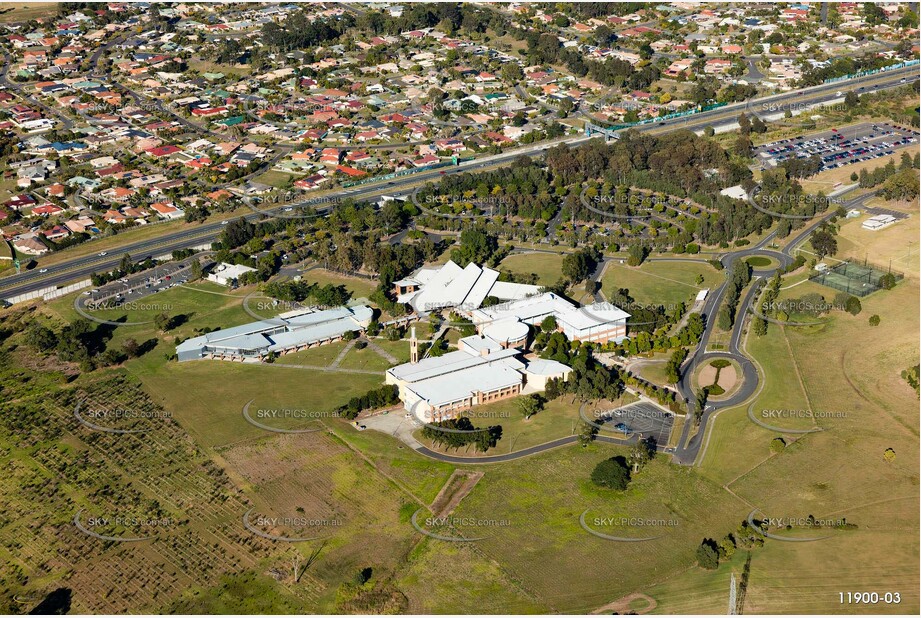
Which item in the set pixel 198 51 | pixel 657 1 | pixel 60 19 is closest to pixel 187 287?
pixel 198 51

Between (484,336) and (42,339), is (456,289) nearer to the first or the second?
(484,336)

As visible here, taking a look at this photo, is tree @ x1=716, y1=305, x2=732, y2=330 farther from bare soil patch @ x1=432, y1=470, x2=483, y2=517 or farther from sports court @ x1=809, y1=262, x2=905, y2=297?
bare soil patch @ x1=432, y1=470, x2=483, y2=517

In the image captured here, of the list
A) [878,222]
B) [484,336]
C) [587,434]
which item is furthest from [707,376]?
[878,222]

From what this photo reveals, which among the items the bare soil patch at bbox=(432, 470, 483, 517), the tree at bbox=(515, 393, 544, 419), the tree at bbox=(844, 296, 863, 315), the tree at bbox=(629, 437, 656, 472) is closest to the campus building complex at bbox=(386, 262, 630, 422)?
the tree at bbox=(515, 393, 544, 419)

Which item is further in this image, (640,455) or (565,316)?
(565,316)

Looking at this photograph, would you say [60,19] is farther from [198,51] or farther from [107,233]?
[107,233]
